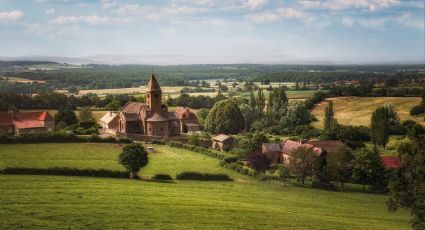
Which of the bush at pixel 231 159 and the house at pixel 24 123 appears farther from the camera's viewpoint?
the house at pixel 24 123

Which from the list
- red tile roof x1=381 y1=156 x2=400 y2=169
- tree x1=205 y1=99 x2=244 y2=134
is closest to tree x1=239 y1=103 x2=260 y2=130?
tree x1=205 y1=99 x2=244 y2=134

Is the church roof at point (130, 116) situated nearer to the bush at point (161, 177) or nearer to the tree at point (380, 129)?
the bush at point (161, 177)

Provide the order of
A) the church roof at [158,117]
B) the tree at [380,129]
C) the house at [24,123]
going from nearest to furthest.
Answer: the tree at [380,129] < the house at [24,123] < the church roof at [158,117]

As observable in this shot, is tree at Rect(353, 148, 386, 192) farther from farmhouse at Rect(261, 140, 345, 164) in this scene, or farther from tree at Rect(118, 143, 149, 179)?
tree at Rect(118, 143, 149, 179)

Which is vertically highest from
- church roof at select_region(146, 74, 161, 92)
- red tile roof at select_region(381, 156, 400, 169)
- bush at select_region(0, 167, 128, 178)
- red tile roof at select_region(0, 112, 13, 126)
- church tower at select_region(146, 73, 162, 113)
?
church roof at select_region(146, 74, 161, 92)

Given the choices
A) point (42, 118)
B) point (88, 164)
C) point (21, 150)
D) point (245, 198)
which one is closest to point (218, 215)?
point (245, 198)

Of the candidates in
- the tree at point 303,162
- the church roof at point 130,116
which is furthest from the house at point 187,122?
the tree at point 303,162

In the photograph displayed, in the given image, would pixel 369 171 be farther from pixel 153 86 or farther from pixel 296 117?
pixel 296 117
